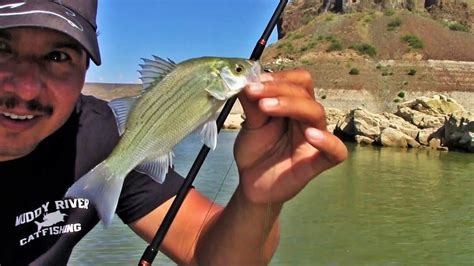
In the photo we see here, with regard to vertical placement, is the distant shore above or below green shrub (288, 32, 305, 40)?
below

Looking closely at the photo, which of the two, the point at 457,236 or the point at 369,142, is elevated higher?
the point at 457,236

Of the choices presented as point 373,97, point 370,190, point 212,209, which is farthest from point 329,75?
point 212,209

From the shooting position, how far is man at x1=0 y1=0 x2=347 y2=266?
236 centimetres

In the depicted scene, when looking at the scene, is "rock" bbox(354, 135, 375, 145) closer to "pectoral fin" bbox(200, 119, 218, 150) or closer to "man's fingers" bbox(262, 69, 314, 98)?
"man's fingers" bbox(262, 69, 314, 98)

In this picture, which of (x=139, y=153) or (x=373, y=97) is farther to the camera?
(x=373, y=97)

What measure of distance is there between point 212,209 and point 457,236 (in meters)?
11.2

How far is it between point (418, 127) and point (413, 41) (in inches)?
1561

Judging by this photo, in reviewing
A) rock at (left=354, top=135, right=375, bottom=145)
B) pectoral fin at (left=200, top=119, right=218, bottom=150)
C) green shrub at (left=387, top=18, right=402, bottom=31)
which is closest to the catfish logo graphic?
pectoral fin at (left=200, top=119, right=218, bottom=150)

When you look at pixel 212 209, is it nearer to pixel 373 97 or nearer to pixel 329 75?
pixel 373 97

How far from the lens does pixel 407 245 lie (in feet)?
39.8

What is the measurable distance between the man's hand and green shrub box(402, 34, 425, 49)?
249 ft

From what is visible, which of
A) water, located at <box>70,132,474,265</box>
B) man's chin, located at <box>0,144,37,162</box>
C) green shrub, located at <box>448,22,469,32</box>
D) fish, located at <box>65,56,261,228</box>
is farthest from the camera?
green shrub, located at <box>448,22,469,32</box>

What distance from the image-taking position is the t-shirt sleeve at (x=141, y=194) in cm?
310

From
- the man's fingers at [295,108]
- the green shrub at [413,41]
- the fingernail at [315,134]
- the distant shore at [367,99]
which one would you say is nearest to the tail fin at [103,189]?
the man's fingers at [295,108]
